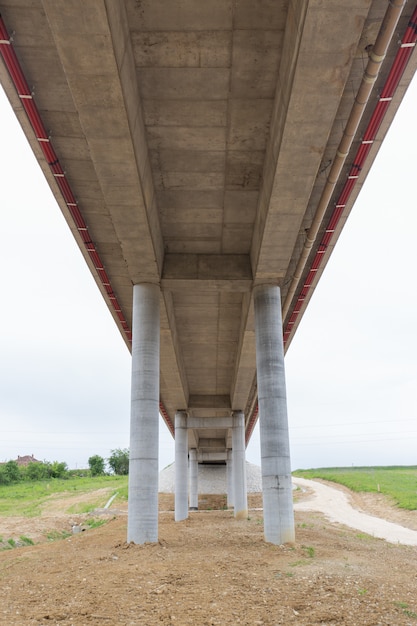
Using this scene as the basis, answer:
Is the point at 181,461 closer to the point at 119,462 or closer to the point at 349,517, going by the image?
the point at 349,517

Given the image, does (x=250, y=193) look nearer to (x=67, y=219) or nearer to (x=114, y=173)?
(x=114, y=173)

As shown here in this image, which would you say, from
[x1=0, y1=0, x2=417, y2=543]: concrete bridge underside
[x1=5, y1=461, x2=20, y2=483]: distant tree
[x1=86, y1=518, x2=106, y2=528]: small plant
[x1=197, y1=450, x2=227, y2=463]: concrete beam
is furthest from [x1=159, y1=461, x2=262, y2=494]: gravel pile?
[x1=0, y1=0, x2=417, y2=543]: concrete bridge underside

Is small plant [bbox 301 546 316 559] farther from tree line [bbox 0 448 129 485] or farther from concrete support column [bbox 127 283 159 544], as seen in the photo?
tree line [bbox 0 448 129 485]

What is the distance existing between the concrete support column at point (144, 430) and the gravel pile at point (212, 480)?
5178cm

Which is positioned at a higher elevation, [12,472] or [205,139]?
[205,139]

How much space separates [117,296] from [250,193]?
7660 millimetres

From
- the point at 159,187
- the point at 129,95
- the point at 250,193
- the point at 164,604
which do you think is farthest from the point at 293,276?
the point at 164,604

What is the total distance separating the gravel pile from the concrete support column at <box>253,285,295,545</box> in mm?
51815

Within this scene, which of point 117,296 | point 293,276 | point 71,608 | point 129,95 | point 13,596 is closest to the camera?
point 71,608

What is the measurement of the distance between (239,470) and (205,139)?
26.0 metres

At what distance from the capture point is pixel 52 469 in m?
85.5

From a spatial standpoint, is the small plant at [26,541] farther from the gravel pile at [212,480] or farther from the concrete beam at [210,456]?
the gravel pile at [212,480]

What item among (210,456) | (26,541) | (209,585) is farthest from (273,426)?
(210,456)

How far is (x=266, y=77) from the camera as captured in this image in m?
10.4
